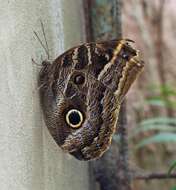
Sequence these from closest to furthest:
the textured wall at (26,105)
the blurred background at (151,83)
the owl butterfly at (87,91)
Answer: the textured wall at (26,105), the owl butterfly at (87,91), the blurred background at (151,83)

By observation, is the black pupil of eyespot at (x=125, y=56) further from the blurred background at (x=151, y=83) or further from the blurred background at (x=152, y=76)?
the blurred background at (x=152, y=76)

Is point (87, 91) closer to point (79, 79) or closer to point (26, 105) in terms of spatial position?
point (79, 79)

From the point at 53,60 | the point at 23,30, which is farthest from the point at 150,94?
the point at 23,30

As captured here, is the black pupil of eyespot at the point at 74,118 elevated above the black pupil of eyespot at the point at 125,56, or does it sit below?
below

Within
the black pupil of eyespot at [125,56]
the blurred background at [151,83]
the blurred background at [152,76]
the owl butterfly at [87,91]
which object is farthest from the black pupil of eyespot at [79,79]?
the blurred background at [152,76]

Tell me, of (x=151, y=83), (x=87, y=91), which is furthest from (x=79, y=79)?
(x=151, y=83)

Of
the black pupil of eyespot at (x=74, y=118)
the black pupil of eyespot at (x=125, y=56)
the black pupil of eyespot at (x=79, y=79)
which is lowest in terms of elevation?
the black pupil of eyespot at (x=74, y=118)

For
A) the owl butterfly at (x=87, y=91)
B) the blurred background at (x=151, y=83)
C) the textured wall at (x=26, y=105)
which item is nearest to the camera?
the textured wall at (x=26, y=105)
